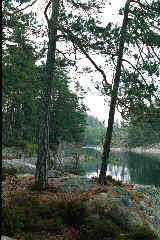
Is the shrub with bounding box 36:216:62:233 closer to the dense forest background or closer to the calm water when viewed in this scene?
the dense forest background

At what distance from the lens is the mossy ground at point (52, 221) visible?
7793mm

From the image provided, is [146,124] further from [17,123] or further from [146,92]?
[17,123]

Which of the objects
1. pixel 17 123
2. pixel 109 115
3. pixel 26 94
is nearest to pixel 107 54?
pixel 109 115

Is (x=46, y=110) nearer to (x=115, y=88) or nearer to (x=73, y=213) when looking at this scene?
(x=115, y=88)

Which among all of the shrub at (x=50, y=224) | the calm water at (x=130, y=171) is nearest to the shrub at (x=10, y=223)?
the shrub at (x=50, y=224)

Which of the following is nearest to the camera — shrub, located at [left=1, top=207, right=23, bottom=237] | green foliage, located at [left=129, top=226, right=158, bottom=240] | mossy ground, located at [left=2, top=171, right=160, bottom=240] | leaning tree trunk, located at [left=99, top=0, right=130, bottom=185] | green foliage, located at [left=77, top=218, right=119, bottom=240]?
shrub, located at [left=1, top=207, right=23, bottom=237]

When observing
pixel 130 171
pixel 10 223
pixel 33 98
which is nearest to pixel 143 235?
pixel 10 223

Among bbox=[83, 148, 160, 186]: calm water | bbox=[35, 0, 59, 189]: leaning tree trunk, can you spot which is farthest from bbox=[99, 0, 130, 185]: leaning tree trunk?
bbox=[83, 148, 160, 186]: calm water

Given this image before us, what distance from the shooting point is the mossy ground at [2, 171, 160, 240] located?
307 inches

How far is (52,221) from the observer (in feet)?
28.8

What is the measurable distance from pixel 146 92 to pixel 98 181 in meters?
5.47

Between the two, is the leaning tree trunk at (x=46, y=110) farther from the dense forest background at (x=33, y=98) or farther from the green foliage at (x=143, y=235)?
the green foliage at (x=143, y=235)

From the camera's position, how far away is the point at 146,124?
13.7 metres

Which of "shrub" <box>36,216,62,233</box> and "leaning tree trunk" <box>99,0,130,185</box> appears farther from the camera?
"leaning tree trunk" <box>99,0,130,185</box>
